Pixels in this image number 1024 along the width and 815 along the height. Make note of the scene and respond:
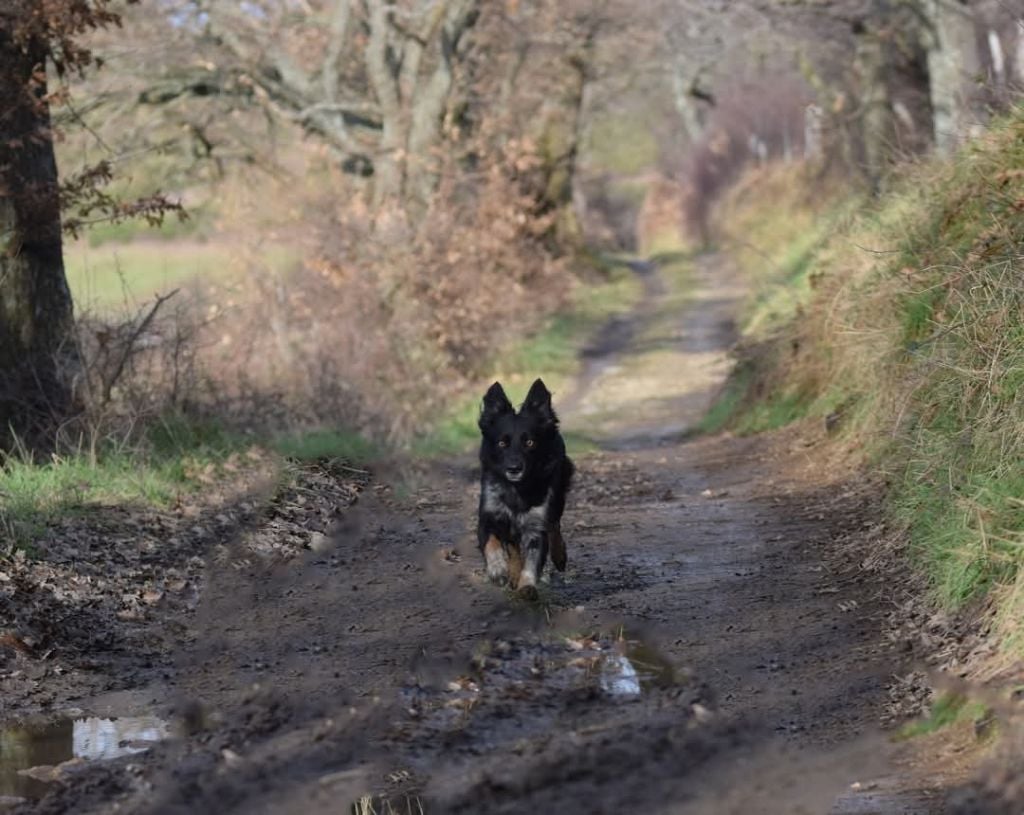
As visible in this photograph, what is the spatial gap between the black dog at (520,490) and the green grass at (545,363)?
6.55 meters

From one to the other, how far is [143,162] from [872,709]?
82.3ft

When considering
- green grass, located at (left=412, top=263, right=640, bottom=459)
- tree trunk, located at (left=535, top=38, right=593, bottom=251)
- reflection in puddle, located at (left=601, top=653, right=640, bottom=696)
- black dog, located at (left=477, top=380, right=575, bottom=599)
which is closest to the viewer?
reflection in puddle, located at (left=601, top=653, right=640, bottom=696)

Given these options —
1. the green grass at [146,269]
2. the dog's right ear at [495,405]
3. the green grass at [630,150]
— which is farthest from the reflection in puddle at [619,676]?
the green grass at [630,150]

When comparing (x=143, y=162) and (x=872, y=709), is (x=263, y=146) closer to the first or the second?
(x=143, y=162)

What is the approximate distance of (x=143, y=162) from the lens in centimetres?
2936

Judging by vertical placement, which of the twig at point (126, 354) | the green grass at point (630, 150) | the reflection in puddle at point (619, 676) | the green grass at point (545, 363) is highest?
the green grass at point (630, 150)

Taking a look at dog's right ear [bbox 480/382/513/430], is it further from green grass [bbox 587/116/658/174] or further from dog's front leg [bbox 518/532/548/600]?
green grass [bbox 587/116/658/174]

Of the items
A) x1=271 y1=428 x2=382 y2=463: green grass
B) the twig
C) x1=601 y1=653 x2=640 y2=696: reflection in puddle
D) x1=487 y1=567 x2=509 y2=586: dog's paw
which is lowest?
x1=271 y1=428 x2=382 y2=463: green grass

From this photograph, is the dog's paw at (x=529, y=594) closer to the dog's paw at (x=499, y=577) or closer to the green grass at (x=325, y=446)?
the dog's paw at (x=499, y=577)

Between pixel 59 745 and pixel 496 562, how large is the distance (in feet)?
10.4

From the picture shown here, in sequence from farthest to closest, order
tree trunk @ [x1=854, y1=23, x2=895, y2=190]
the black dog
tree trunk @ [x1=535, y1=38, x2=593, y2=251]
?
tree trunk @ [x1=535, y1=38, x2=593, y2=251]
tree trunk @ [x1=854, y1=23, x2=895, y2=190]
the black dog

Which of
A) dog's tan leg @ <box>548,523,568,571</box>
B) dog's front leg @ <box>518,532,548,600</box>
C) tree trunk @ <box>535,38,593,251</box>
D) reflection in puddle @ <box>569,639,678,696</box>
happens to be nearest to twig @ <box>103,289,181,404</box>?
dog's tan leg @ <box>548,523,568,571</box>

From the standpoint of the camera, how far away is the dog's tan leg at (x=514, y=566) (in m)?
9.22

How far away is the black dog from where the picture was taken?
909 centimetres
